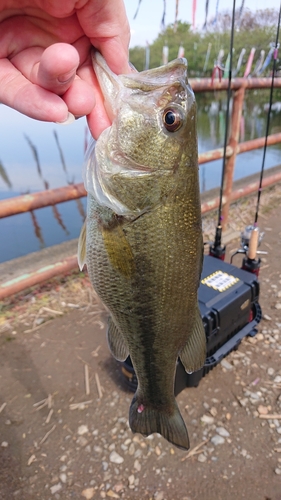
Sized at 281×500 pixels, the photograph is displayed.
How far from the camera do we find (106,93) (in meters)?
1.20

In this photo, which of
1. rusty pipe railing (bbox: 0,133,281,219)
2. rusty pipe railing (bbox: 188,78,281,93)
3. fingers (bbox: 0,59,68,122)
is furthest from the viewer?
rusty pipe railing (bbox: 188,78,281,93)

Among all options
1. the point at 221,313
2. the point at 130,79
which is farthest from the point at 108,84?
the point at 221,313

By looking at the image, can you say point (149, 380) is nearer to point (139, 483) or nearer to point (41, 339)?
point (139, 483)

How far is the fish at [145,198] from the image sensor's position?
1210 mm

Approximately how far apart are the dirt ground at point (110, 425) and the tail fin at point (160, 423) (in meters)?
0.70

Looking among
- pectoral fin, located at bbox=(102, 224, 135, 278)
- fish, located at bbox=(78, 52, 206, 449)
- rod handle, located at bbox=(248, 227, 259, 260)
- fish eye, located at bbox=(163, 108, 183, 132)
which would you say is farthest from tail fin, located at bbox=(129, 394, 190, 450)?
rod handle, located at bbox=(248, 227, 259, 260)

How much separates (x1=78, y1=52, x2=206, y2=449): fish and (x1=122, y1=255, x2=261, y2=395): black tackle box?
111 centimetres

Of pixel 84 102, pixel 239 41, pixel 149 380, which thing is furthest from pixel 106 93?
pixel 239 41

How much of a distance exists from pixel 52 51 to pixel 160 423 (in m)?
1.44

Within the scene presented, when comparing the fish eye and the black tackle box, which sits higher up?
the fish eye

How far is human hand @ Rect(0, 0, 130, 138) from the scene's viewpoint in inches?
42.0

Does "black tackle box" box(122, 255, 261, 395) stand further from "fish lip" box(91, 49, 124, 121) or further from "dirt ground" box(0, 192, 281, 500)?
"fish lip" box(91, 49, 124, 121)

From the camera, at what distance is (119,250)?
49.5 inches

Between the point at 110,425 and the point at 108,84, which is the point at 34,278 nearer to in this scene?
the point at 110,425
